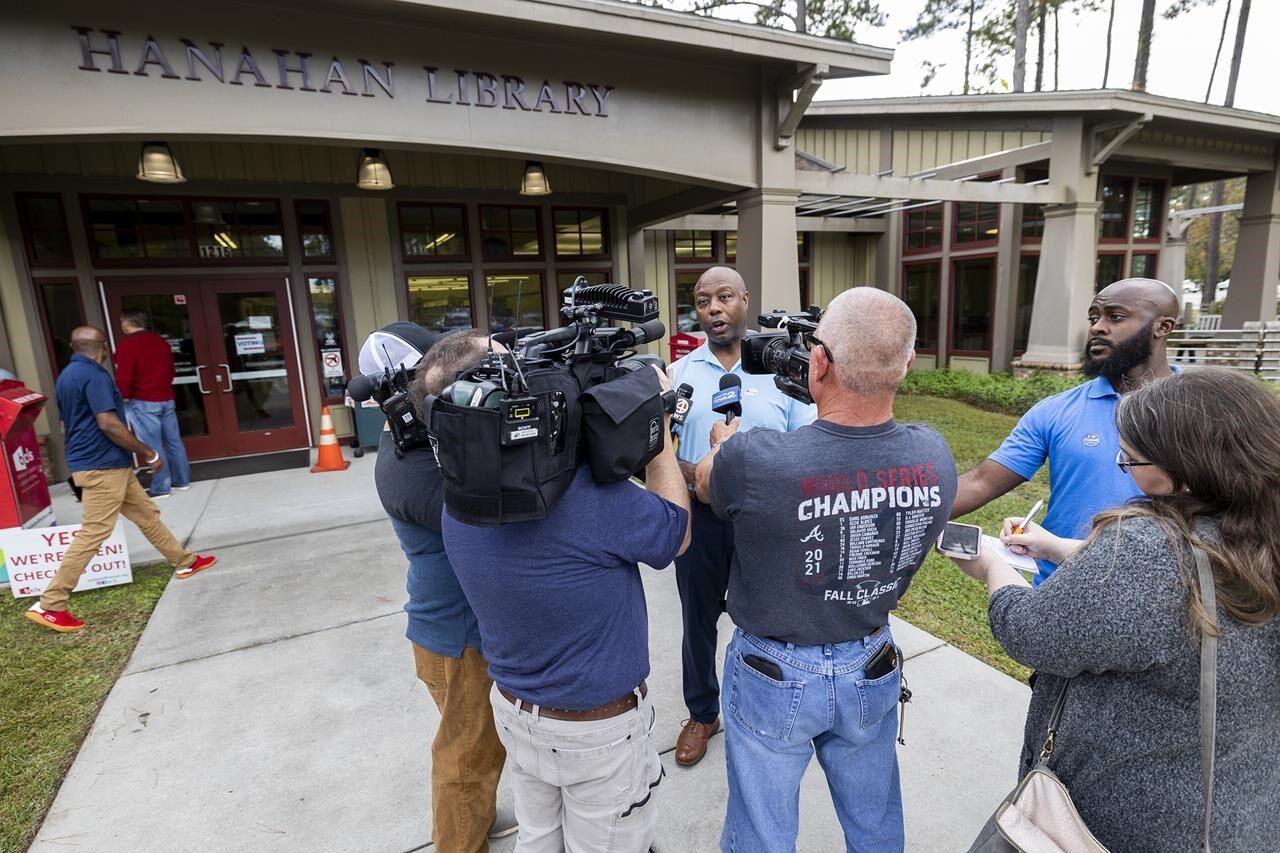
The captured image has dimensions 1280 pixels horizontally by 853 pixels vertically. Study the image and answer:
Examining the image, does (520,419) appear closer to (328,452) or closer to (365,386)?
(365,386)

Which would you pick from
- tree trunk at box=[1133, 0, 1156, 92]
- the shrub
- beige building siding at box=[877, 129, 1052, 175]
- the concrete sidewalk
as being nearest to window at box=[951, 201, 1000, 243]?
beige building siding at box=[877, 129, 1052, 175]

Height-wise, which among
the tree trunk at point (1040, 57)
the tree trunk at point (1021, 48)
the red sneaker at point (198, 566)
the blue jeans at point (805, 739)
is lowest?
the red sneaker at point (198, 566)

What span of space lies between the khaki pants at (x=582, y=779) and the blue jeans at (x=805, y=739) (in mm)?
231

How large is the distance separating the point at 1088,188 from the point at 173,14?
1052cm

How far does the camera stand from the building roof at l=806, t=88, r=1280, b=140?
28.1 ft

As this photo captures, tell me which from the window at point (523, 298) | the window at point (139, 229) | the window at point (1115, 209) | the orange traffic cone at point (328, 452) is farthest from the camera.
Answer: the window at point (1115, 209)

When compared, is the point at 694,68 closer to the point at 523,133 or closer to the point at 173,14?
the point at 523,133

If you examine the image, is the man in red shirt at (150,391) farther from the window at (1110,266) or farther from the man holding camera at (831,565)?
the window at (1110,266)

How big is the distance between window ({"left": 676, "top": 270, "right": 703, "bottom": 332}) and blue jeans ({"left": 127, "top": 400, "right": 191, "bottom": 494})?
6.77 metres

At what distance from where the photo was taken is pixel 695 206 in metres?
7.31

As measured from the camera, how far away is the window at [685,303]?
10258 mm

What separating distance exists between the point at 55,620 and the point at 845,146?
39.0 ft

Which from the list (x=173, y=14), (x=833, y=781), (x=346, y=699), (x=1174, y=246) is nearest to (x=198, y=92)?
(x=173, y=14)

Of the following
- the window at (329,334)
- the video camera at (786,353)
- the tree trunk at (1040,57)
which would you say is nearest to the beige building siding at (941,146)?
the window at (329,334)
